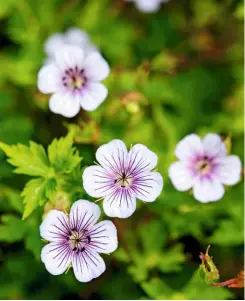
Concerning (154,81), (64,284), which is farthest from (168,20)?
(64,284)

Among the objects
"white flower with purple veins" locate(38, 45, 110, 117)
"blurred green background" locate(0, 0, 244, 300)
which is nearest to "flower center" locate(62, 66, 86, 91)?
"white flower with purple veins" locate(38, 45, 110, 117)

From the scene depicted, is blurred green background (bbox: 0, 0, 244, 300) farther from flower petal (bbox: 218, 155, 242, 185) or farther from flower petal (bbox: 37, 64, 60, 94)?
flower petal (bbox: 37, 64, 60, 94)

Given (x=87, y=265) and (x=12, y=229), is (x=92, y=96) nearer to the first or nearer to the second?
(x=12, y=229)

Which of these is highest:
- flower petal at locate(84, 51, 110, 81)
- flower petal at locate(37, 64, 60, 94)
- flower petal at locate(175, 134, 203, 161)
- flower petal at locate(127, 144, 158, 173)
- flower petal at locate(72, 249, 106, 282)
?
flower petal at locate(84, 51, 110, 81)

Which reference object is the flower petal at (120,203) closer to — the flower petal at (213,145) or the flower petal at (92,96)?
the flower petal at (92,96)

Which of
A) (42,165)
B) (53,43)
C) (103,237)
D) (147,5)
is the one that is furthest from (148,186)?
(147,5)
